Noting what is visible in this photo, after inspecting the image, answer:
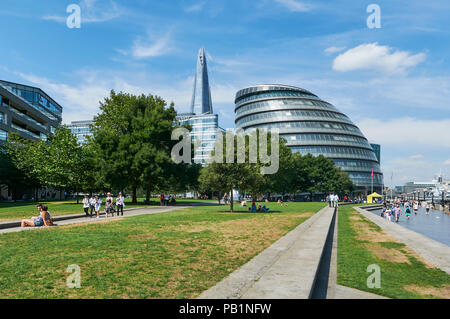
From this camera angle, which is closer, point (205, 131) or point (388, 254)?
point (388, 254)

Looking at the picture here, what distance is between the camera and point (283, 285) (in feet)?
18.7

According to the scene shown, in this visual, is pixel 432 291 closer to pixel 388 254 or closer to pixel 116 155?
pixel 388 254

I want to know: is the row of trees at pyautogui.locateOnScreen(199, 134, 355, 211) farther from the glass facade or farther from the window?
the glass facade

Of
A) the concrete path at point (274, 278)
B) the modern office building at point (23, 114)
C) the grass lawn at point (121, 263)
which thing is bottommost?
the grass lawn at point (121, 263)

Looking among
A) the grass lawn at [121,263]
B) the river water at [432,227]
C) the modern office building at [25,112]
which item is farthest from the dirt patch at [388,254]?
the modern office building at [25,112]

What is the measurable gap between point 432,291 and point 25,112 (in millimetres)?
80996

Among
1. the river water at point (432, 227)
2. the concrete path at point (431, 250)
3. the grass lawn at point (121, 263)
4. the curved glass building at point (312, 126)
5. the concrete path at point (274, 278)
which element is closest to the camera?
the concrete path at point (274, 278)

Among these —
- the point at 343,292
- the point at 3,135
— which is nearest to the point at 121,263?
the point at 343,292

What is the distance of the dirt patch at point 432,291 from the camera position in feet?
20.7

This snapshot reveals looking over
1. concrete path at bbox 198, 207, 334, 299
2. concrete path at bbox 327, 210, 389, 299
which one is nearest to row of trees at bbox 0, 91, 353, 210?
concrete path at bbox 198, 207, 334, 299

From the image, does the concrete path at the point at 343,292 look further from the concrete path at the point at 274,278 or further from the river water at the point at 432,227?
the river water at the point at 432,227

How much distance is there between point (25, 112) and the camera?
7100 centimetres

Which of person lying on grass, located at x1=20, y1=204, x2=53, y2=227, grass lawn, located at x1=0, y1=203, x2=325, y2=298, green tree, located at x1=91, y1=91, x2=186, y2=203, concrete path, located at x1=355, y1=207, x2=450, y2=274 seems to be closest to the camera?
grass lawn, located at x1=0, y1=203, x2=325, y2=298

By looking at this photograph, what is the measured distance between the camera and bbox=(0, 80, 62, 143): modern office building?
5810cm
